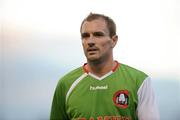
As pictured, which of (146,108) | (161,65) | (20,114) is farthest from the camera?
(161,65)

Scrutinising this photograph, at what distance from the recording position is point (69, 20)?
66.0 inches

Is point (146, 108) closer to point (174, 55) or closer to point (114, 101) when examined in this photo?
point (114, 101)

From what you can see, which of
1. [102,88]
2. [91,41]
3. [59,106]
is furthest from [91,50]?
[59,106]

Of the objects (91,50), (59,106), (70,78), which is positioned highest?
(91,50)

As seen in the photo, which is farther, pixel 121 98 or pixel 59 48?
pixel 59 48

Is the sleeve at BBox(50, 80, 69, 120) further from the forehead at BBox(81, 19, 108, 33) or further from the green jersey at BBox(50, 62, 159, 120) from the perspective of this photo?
the forehead at BBox(81, 19, 108, 33)

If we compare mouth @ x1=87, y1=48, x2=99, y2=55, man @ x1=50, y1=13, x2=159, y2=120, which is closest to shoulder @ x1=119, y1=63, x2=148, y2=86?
man @ x1=50, y1=13, x2=159, y2=120

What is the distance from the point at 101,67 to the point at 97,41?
11cm

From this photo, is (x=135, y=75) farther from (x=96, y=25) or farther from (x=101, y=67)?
(x=96, y=25)

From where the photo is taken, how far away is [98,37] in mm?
1295

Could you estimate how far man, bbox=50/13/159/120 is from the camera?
49.2 inches

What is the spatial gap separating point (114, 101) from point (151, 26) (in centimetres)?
60

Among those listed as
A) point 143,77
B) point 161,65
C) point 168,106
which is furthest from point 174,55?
point 143,77

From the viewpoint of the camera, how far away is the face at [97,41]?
1.28 metres
